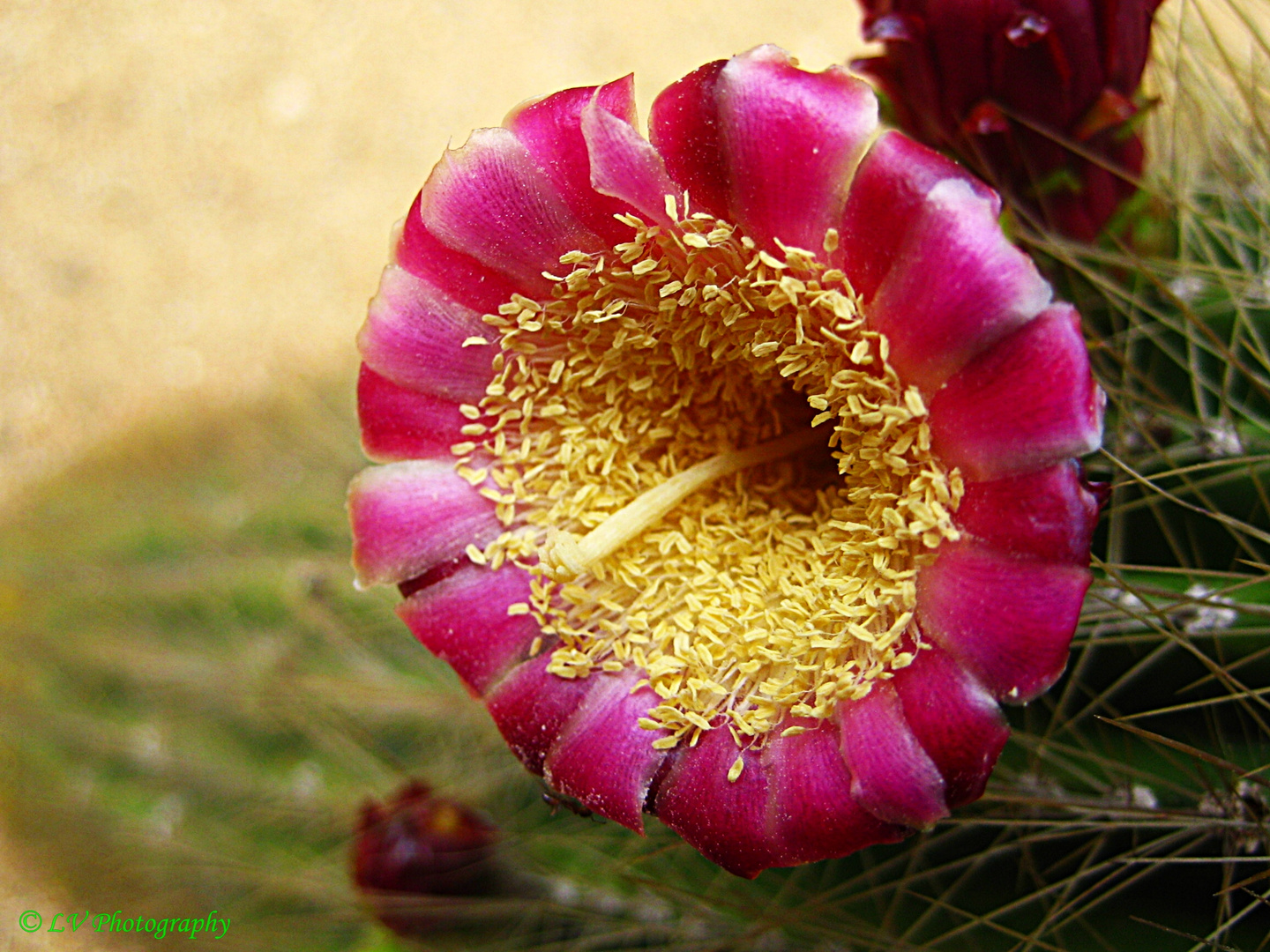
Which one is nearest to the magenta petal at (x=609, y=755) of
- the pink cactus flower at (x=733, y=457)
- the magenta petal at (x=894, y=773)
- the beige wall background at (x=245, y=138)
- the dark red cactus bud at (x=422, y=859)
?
the pink cactus flower at (x=733, y=457)

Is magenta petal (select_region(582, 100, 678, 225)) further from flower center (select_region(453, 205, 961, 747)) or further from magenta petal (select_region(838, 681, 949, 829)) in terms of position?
magenta petal (select_region(838, 681, 949, 829))

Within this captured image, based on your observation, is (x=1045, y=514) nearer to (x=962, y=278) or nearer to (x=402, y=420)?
(x=962, y=278)

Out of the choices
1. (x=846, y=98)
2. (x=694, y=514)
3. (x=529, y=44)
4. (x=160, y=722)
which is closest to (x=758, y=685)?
(x=694, y=514)

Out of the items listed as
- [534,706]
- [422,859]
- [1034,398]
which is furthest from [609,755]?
[422,859]

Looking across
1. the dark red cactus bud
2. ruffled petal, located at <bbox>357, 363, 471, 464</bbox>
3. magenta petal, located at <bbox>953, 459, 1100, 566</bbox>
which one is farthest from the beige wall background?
magenta petal, located at <bbox>953, 459, 1100, 566</bbox>

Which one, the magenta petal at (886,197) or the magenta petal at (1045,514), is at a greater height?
the magenta petal at (886,197)

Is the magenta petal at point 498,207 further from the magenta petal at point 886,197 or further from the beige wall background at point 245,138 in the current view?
the beige wall background at point 245,138
